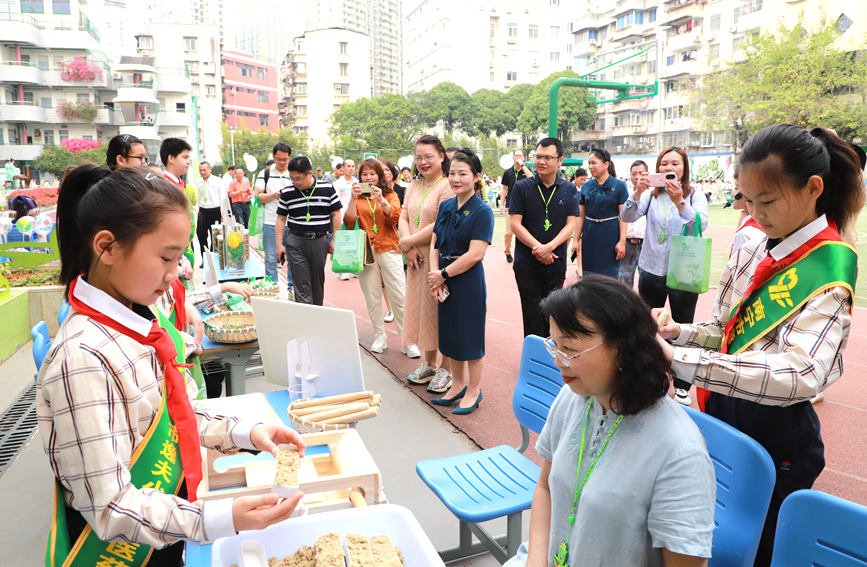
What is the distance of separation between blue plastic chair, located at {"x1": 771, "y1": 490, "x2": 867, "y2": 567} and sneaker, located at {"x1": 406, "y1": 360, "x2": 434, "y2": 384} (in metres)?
3.66

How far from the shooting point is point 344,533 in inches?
56.7

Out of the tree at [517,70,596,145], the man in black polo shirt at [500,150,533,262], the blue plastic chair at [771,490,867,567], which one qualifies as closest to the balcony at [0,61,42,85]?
the tree at [517,70,596,145]

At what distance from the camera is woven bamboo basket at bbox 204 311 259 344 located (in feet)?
10.6

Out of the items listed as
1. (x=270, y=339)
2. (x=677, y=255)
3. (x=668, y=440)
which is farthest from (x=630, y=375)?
(x=677, y=255)

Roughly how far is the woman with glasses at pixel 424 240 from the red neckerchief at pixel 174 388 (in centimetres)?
323

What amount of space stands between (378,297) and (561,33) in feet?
251

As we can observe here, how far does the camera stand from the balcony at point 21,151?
41.6 m

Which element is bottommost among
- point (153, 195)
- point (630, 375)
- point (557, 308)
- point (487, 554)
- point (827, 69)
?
point (487, 554)

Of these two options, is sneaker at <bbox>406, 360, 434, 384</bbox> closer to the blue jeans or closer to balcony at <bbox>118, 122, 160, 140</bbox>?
the blue jeans

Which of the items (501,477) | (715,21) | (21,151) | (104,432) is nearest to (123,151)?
(501,477)

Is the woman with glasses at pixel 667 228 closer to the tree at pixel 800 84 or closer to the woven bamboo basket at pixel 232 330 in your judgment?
the woven bamboo basket at pixel 232 330

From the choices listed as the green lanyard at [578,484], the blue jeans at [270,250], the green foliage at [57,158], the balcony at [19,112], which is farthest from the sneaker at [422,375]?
the balcony at [19,112]

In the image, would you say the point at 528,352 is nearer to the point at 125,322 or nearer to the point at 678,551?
the point at 678,551

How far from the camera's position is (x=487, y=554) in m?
2.78
